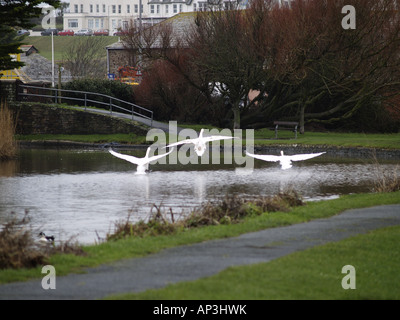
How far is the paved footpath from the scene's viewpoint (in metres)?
9.45

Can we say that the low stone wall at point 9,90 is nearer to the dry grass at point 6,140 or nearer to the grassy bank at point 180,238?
the dry grass at point 6,140

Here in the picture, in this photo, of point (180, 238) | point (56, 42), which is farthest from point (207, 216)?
point (56, 42)

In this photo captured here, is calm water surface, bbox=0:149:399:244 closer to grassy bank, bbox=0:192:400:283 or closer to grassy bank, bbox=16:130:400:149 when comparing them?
grassy bank, bbox=0:192:400:283

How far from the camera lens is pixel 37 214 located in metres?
18.3

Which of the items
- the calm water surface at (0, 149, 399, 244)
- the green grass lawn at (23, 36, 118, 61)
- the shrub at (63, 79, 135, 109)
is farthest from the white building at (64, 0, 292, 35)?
the calm water surface at (0, 149, 399, 244)

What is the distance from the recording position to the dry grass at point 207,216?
44.8 feet

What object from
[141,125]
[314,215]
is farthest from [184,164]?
[314,215]

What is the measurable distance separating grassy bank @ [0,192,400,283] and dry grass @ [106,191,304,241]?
27 centimetres

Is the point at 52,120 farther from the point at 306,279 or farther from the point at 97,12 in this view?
the point at 97,12

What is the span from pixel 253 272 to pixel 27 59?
8115 cm

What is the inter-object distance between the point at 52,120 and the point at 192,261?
36.2 m

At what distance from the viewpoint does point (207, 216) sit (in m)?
15.0

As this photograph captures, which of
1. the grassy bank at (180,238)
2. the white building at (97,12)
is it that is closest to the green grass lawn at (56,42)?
the white building at (97,12)
